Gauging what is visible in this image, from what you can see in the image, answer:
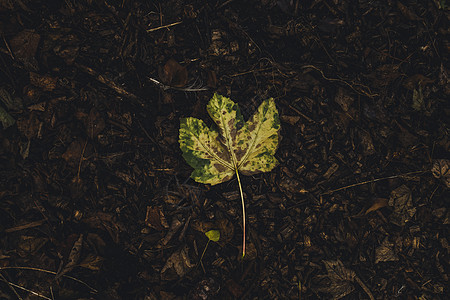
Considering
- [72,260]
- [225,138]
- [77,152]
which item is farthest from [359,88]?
[72,260]

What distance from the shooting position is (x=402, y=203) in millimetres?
1625

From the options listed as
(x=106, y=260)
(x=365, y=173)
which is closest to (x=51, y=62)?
(x=106, y=260)

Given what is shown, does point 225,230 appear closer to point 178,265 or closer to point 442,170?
point 178,265

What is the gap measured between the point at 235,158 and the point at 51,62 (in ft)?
3.51

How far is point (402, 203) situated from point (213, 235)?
1032mm

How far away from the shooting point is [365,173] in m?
1.63

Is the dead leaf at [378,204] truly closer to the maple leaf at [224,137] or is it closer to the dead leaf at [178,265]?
the maple leaf at [224,137]

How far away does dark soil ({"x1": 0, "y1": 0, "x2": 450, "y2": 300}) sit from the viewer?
1.57 meters

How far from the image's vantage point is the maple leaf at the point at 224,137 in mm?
1377

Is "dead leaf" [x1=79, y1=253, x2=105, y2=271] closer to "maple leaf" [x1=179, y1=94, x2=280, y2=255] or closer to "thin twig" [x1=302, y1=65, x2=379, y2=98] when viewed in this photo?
"maple leaf" [x1=179, y1=94, x2=280, y2=255]

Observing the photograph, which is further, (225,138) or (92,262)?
(92,262)

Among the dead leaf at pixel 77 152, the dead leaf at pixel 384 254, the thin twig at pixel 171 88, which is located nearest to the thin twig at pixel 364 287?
the dead leaf at pixel 384 254

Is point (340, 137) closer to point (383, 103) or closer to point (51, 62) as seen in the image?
point (383, 103)

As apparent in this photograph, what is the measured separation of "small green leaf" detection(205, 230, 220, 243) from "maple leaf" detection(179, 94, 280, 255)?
12.0 inches
